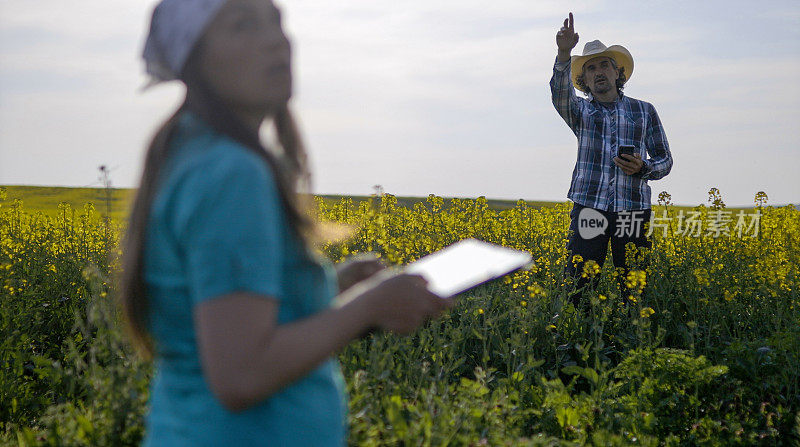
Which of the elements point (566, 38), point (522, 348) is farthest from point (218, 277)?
point (566, 38)

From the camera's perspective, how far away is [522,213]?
24.1ft

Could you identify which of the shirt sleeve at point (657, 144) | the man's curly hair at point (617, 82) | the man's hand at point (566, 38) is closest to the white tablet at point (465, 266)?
the man's hand at point (566, 38)

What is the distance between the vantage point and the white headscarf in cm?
94

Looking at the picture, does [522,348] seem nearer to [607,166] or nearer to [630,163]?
[630,163]

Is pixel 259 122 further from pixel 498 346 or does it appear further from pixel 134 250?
pixel 498 346

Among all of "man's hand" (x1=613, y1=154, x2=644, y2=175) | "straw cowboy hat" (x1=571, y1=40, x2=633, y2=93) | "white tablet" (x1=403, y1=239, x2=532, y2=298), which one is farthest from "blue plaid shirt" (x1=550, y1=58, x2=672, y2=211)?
"white tablet" (x1=403, y1=239, x2=532, y2=298)

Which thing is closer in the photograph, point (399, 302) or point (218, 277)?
point (218, 277)

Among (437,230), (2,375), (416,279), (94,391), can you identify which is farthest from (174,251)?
(437,230)

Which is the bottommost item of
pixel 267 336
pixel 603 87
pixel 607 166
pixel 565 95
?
pixel 267 336

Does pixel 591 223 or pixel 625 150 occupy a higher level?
pixel 625 150

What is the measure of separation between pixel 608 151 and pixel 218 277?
453cm

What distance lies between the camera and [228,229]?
2.78 feet

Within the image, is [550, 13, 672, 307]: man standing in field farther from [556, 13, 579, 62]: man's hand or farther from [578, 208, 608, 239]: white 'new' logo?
[556, 13, 579, 62]: man's hand

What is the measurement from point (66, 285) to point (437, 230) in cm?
320
